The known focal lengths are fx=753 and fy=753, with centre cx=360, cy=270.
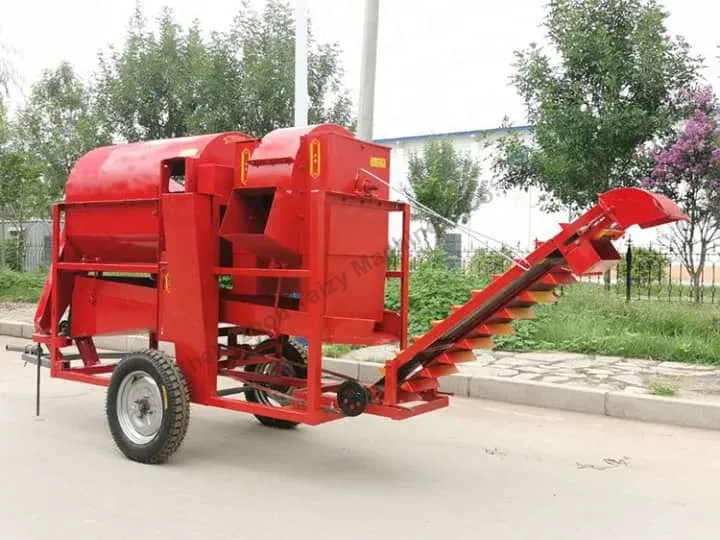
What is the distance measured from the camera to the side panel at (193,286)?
17.1 ft

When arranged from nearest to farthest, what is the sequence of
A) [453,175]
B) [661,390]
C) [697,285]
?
[661,390]
[697,285]
[453,175]

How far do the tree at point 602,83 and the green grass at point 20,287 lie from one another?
36.2 ft

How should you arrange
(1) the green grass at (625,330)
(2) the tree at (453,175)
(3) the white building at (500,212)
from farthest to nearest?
(3) the white building at (500,212) → (2) the tree at (453,175) → (1) the green grass at (625,330)

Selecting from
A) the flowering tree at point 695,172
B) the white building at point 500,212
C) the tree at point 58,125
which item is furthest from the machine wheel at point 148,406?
the white building at point 500,212

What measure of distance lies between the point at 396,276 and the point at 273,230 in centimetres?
131

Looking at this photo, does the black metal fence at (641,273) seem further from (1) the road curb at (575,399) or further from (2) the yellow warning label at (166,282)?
(2) the yellow warning label at (166,282)

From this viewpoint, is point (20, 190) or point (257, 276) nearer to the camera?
point (257, 276)

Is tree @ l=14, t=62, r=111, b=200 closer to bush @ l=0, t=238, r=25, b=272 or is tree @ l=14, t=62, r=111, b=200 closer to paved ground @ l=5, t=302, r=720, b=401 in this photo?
Result: bush @ l=0, t=238, r=25, b=272

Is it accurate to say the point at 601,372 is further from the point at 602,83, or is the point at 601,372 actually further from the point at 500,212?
the point at 500,212

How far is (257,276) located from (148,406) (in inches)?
47.3

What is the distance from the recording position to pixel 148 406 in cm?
533

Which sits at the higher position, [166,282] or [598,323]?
[166,282]

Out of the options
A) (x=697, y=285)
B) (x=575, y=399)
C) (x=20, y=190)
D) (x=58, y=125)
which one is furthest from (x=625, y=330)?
(x=58, y=125)

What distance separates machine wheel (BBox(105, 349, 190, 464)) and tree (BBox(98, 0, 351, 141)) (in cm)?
1038
